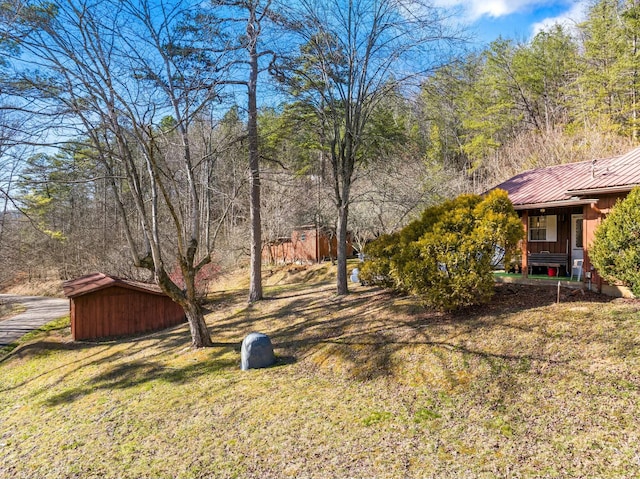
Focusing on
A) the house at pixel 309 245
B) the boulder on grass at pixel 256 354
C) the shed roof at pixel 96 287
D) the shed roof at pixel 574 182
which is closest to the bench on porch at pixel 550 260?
the shed roof at pixel 574 182

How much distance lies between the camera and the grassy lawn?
3664mm

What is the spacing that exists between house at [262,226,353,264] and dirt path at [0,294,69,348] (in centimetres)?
1177

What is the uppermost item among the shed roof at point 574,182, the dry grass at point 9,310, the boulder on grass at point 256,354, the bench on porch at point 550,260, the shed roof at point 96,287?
the shed roof at point 574,182

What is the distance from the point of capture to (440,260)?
7219 millimetres

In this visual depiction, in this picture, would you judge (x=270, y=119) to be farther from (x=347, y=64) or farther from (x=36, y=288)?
(x=36, y=288)

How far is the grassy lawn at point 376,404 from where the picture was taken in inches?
144

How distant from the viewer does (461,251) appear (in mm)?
7098

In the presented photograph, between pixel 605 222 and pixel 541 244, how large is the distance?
465 centimetres

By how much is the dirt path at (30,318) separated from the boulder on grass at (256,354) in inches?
423

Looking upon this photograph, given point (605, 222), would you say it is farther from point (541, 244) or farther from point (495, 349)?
point (541, 244)

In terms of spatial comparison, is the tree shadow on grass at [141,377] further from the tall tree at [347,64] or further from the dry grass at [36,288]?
the dry grass at [36,288]

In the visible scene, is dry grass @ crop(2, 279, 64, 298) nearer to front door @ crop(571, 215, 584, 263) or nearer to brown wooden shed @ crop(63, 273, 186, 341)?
brown wooden shed @ crop(63, 273, 186, 341)

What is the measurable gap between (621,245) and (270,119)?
1012 cm

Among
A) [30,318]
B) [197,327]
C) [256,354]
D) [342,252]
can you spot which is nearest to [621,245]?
[342,252]
